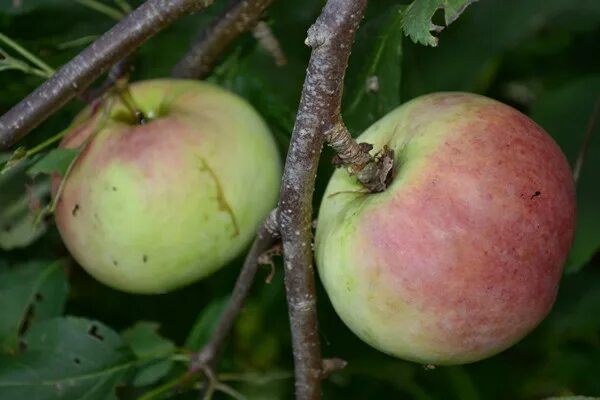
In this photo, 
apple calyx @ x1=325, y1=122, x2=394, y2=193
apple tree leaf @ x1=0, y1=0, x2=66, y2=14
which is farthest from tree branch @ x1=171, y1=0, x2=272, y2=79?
apple calyx @ x1=325, y1=122, x2=394, y2=193

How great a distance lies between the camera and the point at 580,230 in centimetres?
115

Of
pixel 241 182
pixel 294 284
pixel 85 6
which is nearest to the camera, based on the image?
pixel 294 284

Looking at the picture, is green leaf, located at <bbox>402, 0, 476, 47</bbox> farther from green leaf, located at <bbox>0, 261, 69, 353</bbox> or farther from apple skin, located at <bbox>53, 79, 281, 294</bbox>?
green leaf, located at <bbox>0, 261, 69, 353</bbox>

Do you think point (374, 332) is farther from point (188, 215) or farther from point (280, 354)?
point (280, 354)

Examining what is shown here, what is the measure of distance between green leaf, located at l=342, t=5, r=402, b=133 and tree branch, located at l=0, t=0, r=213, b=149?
20cm

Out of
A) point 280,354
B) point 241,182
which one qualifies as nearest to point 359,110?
point 241,182

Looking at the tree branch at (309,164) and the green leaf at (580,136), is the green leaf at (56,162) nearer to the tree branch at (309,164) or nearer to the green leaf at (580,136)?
the tree branch at (309,164)

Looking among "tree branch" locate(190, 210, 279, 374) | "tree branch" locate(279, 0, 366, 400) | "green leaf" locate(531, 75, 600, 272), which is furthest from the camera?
"green leaf" locate(531, 75, 600, 272)

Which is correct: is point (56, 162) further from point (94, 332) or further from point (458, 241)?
point (458, 241)

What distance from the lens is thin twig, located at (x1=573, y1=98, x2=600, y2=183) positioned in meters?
1.08

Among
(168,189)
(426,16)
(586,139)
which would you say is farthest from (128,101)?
(586,139)

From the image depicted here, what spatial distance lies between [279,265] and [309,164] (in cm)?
51

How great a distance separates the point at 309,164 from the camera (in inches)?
30.9

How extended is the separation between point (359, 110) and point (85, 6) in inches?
16.7
